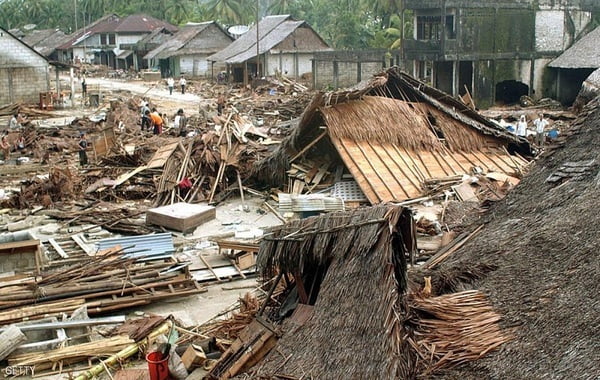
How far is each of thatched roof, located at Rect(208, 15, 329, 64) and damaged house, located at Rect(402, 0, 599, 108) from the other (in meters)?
12.6

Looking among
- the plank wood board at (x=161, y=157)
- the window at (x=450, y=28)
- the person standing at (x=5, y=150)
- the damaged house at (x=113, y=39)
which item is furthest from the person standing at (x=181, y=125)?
the damaged house at (x=113, y=39)

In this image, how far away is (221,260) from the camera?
47.7ft

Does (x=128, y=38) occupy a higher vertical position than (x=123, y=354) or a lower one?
higher

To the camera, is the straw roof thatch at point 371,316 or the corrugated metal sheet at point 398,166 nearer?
the straw roof thatch at point 371,316

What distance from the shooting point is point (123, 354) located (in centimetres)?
1026

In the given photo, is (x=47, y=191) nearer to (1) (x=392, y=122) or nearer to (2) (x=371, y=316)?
(1) (x=392, y=122)

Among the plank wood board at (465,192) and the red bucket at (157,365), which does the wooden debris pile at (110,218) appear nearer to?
the plank wood board at (465,192)

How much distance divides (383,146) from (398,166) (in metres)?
0.85

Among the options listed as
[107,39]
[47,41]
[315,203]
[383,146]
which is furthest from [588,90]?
[47,41]

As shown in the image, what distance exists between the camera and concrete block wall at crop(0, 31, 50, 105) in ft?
134

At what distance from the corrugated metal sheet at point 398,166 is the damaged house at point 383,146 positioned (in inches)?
0.9

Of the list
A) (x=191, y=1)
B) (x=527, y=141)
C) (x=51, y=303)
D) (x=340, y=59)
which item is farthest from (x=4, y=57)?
(x=191, y=1)

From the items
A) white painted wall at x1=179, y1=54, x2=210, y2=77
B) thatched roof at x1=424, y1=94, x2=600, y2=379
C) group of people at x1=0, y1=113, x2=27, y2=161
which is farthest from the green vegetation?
thatched roof at x1=424, y1=94, x2=600, y2=379

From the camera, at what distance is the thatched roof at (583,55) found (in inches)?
1362
